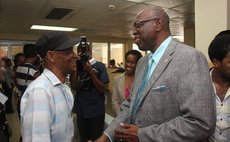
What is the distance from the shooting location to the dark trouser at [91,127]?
2.82m

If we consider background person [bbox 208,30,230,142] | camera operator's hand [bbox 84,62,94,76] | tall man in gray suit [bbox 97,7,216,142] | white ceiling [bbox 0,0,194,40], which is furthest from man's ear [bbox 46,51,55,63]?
white ceiling [bbox 0,0,194,40]

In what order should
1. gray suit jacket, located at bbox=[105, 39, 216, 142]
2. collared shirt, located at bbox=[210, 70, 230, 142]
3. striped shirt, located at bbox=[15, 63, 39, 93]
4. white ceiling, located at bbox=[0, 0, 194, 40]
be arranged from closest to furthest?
gray suit jacket, located at bbox=[105, 39, 216, 142]
collared shirt, located at bbox=[210, 70, 230, 142]
striped shirt, located at bbox=[15, 63, 39, 93]
white ceiling, located at bbox=[0, 0, 194, 40]

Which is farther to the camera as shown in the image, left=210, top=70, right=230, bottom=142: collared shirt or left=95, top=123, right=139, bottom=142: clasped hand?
left=210, top=70, right=230, bottom=142: collared shirt

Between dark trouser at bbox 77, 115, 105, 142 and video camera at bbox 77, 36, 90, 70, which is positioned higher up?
video camera at bbox 77, 36, 90, 70

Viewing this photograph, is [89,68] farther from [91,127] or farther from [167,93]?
[167,93]

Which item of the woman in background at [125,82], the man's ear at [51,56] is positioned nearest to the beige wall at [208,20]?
the woman in background at [125,82]

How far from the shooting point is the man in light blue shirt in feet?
4.14

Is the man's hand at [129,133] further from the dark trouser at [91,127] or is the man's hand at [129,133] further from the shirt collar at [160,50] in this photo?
the dark trouser at [91,127]

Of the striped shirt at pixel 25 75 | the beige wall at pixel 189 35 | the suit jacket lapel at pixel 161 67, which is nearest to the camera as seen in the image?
the suit jacket lapel at pixel 161 67

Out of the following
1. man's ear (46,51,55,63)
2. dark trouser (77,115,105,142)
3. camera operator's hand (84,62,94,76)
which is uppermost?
man's ear (46,51,55,63)

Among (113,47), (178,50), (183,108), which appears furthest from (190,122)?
(113,47)

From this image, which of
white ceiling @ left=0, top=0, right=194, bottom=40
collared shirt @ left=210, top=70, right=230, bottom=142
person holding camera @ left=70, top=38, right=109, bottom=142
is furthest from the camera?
white ceiling @ left=0, top=0, right=194, bottom=40

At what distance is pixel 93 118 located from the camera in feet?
9.23

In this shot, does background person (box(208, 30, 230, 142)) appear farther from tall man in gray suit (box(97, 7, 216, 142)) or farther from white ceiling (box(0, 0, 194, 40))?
white ceiling (box(0, 0, 194, 40))
